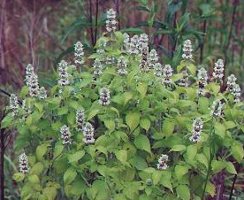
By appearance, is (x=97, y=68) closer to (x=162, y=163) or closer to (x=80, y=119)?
(x=80, y=119)

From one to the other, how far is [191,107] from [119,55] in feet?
1.34

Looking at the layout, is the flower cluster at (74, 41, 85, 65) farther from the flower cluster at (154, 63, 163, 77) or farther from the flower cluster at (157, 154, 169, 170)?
the flower cluster at (157, 154, 169, 170)

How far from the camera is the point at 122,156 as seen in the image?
2.94 m

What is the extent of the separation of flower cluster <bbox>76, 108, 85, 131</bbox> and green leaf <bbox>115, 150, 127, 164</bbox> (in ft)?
0.73

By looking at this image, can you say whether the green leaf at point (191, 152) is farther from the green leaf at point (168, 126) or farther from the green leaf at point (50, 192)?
the green leaf at point (50, 192)

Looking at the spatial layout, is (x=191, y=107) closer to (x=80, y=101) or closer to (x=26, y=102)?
(x=80, y=101)

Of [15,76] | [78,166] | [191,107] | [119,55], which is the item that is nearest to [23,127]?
[78,166]

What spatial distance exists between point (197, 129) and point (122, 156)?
33 centimetres

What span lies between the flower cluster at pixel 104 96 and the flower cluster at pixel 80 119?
0.09m

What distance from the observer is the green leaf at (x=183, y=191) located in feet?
9.96

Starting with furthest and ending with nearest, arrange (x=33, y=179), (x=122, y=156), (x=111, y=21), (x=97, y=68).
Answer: (x=111, y=21) → (x=97, y=68) → (x=33, y=179) → (x=122, y=156)

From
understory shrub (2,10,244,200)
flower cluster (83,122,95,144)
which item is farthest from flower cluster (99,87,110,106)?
flower cluster (83,122,95,144)

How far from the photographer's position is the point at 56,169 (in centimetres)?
321

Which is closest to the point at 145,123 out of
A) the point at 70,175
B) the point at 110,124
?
the point at 110,124
